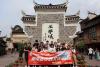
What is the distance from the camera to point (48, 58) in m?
18.9

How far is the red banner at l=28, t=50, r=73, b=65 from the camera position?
61.9 feet

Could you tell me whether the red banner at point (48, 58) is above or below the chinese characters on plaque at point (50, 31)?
above

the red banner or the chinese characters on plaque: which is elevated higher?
the red banner

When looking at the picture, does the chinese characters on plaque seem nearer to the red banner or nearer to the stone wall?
the stone wall

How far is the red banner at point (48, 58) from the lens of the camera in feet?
61.9

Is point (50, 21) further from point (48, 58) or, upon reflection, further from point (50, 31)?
point (48, 58)

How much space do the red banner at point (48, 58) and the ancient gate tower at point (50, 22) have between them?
929 inches

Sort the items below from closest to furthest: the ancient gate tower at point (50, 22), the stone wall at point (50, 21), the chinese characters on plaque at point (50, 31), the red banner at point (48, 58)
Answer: the red banner at point (48, 58)
the chinese characters on plaque at point (50, 31)
the stone wall at point (50, 21)
the ancient gate tower at point (50, 22)

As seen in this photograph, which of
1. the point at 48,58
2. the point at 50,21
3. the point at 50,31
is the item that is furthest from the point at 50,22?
the point at 48,58

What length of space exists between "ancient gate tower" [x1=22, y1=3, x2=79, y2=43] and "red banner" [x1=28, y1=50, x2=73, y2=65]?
23.6m

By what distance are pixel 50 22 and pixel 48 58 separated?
24.6 m

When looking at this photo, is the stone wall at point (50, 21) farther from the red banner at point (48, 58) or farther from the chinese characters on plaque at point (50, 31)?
the red banner at point (48, 58)

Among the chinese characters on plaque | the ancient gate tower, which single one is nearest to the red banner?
the chinese characters on plaque

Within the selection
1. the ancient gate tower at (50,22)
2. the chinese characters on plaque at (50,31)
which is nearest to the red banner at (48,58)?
the chinese characters on plaque at (50,31)
